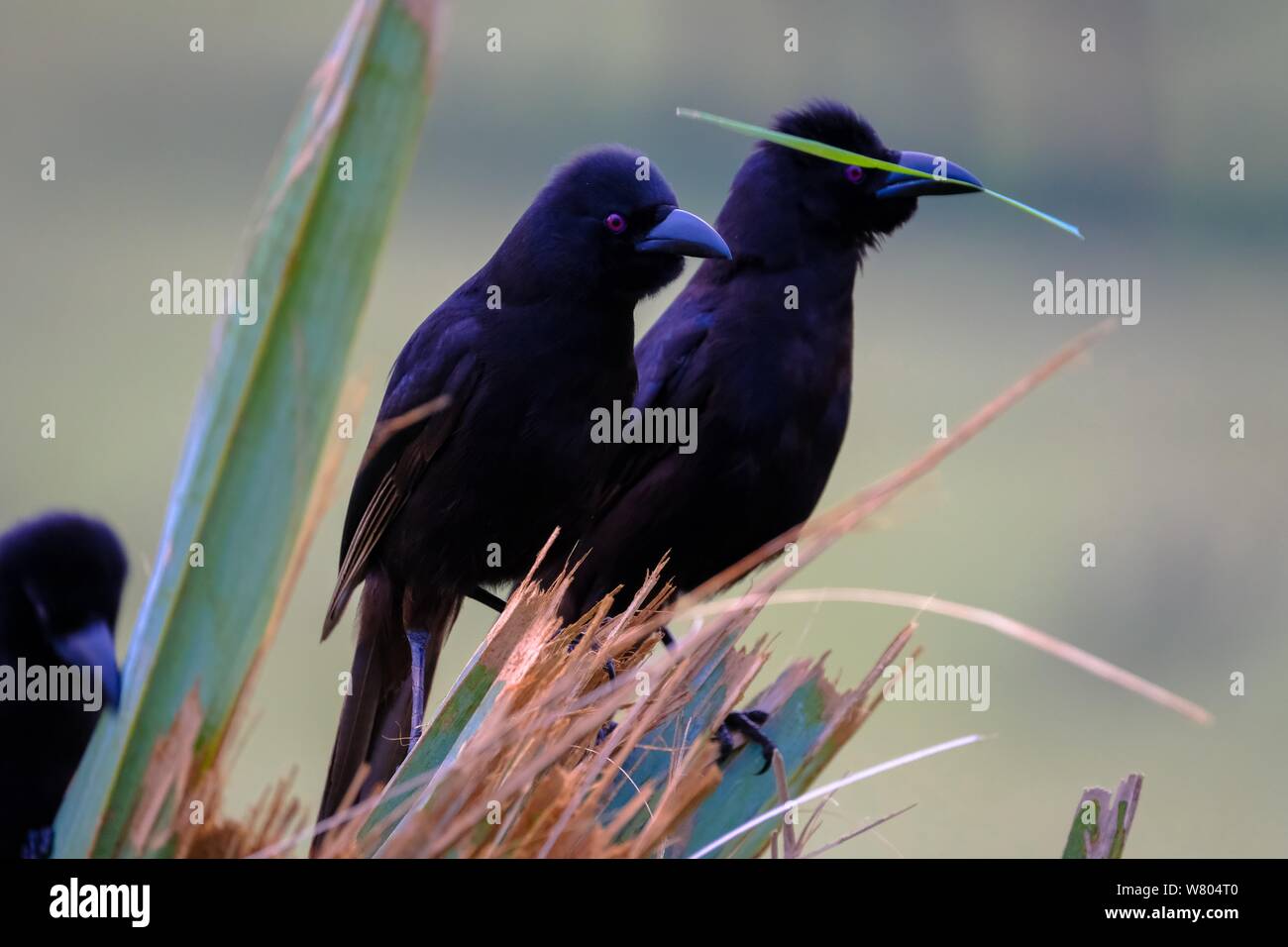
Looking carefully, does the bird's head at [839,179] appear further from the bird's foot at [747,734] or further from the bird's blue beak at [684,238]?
the bird's foot at [747,734]

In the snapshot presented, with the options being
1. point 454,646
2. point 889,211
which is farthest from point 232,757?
point 454,646

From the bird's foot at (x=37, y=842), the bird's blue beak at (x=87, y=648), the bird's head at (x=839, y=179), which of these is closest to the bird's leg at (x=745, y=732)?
the bird's head at (x=839, y=179)

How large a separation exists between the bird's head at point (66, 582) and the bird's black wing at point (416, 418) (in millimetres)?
646

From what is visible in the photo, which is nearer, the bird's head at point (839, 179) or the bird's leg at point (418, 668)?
the bird's leg at point (418, 668)

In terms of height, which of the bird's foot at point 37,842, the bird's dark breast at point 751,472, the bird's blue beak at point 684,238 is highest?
the bird's blue beak at point 684,238

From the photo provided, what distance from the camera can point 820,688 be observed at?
221cm

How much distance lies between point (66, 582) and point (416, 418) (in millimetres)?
1012

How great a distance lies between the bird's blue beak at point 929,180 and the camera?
2.92 meters

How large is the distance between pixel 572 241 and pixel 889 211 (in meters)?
0.89

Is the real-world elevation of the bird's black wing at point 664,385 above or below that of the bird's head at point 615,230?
below

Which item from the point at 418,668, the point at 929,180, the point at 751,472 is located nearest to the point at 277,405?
the point at 418,668

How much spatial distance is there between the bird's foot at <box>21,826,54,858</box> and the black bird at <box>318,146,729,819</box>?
844 mm
